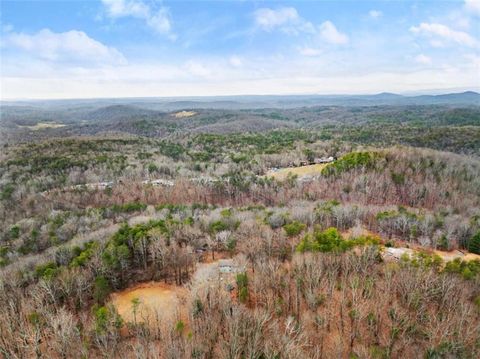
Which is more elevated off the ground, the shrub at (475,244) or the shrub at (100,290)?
the shrub at (100,290)

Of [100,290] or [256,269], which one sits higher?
[256,269]

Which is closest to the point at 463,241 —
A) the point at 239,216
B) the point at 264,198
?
the point at 239,216

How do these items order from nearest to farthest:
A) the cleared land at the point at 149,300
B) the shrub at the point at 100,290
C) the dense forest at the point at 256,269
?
the dense forest at the point at 256,269 < the cleared land at the point at 149,300 < the shrub at the point at 100,290

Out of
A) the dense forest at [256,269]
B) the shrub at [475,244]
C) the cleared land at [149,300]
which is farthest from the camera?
the shrub at [475,244]

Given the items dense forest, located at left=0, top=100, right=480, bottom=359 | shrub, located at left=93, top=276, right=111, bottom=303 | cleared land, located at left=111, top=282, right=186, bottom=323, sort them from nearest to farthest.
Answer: dense forest, located at left=0, top=100, right=480, bottom=359
cleared land, located at left=111, top=282, right=186, bottom=323
shrub, located at left=93, top=276, right=111, bottom=303

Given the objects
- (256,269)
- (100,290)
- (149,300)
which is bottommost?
(149,300)

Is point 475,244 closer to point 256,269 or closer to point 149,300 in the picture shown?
point 256,269

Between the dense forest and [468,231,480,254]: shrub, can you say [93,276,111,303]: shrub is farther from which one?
[468,231,480,254]: shrub

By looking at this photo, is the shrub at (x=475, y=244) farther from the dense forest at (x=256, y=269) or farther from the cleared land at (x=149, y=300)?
the cleared land at (x=149, y=300)

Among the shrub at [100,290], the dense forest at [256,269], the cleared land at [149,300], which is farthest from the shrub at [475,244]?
the shrub at [100,290]

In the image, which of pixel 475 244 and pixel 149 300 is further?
pixel 475 244

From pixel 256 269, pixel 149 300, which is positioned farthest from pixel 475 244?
pixel 149 300

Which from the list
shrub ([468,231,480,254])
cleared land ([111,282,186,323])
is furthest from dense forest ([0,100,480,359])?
cleared land ([111,282,186,323])

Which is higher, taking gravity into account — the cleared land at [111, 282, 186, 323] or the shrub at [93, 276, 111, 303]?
the shrub at [93, 276, 111, 303]
